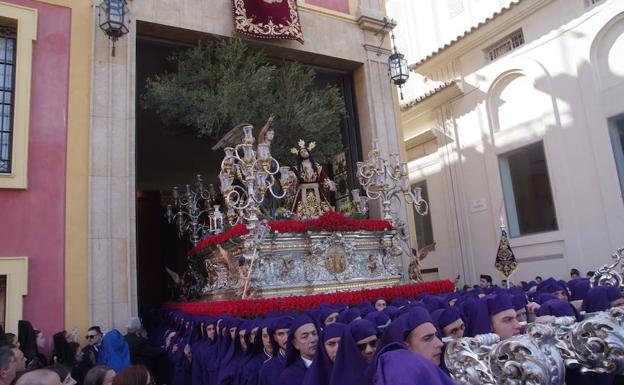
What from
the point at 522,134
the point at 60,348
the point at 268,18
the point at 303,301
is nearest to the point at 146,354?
the point at 60,348

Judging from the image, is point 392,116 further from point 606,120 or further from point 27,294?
point 27,294

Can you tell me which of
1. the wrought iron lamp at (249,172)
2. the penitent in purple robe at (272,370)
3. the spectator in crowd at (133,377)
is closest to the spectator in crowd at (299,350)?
the penitent in purple robe at (272,370)

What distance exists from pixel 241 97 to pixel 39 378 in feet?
27.6

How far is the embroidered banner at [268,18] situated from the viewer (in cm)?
1075

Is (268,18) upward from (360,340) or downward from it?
upward

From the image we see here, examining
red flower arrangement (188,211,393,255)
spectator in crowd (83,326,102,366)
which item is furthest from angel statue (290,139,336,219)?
spectator in crowd (83,326,102,366)

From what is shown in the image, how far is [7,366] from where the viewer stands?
359cm

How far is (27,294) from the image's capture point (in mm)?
7586

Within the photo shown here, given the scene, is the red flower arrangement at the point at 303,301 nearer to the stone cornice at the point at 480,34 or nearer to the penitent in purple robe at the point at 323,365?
the penitent in purple robe at the point at 323,365

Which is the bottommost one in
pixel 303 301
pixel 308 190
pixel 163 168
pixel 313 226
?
pixel 303 301

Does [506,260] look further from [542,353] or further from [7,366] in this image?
[7,366]

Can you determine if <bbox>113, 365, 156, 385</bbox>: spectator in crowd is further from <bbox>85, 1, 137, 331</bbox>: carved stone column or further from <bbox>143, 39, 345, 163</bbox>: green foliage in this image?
<bbox>143, 39, 345, 163</bbox>: green foliage

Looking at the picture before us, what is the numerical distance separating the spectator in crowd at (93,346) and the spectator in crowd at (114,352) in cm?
8

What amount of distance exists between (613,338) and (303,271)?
219 inches
